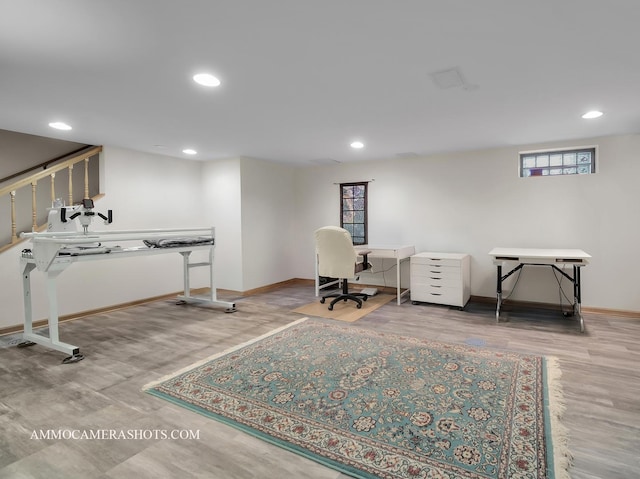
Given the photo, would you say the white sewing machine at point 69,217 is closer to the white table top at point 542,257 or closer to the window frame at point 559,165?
the white table top at point 542,257

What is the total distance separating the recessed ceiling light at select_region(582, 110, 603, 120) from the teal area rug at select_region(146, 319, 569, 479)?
226cm

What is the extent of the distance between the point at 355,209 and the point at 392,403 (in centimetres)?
404

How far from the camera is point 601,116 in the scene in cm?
322

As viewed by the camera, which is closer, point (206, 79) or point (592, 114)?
point (206, 79)

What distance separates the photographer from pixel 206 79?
7.74ft

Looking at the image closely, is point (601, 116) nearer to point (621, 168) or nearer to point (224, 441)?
point (621, 168)

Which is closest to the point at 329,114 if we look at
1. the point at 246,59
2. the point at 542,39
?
the point at 246,59

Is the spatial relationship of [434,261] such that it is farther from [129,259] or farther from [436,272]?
[129,259]

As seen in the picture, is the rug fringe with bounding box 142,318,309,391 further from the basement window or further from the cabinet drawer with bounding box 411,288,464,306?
the basement window

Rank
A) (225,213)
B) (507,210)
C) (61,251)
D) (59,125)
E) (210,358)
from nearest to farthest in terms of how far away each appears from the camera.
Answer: (210,358), (61,251), (59,125), (507,210), (225,213)

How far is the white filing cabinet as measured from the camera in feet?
14.3

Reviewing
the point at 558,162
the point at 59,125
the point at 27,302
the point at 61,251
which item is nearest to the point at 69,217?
the point at 61,251

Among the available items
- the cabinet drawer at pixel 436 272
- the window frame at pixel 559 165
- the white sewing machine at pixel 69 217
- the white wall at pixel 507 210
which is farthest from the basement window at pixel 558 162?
the white sewing machine at pixel 69 217

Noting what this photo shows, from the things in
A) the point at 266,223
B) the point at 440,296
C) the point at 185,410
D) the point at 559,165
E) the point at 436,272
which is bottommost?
the point at 185,410
